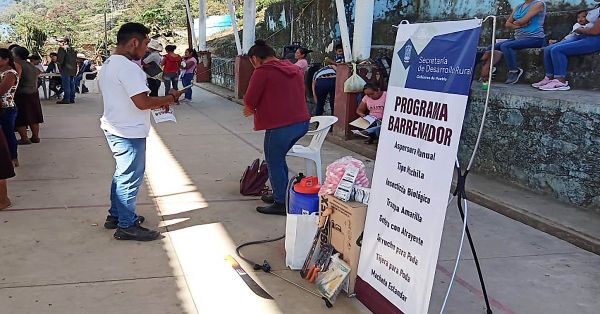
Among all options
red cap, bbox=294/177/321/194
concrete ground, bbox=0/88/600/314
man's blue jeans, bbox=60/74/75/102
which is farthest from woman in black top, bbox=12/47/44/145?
red cap, bbox=294/177/321/194

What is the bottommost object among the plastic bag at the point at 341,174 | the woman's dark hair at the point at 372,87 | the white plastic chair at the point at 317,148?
the white plastic chair at the point at 317,148

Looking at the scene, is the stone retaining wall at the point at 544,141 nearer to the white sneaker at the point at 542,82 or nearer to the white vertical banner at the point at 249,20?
the white sneaker at the point at 542,82

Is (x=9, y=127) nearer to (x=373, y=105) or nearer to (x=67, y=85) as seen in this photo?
(x=373, y=105)

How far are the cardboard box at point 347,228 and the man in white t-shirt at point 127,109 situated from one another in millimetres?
1574

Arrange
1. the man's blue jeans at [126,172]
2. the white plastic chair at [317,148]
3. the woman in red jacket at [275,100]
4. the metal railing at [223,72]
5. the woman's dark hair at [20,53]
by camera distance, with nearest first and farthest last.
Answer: the man's blue jeans at [126,172] < the woman in red jacket at [275,100] < the white plastic chair at [317,148] < the woman's dark hair at [20,53] < the metal railing at [223,72]

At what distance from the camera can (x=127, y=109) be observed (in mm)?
4398

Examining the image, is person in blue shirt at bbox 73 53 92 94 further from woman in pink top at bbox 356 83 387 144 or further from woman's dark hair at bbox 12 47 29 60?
woman in pink top at bbox 356 83 387 144

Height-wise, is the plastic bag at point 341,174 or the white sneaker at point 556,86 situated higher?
the white sneaker at point 556,86

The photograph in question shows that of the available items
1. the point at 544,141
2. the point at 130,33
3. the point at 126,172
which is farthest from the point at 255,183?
the point at 544,141

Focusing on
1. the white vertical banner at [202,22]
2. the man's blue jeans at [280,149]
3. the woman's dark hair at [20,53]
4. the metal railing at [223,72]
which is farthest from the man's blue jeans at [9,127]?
the white vertical banner at [202,22]

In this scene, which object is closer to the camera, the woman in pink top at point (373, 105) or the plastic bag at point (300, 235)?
the plastic bag at point (300, 235)

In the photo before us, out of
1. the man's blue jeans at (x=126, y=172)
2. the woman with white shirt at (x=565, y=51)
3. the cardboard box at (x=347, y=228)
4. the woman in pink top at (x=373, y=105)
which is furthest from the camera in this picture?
the woman in pink top at (x=373, y=105)

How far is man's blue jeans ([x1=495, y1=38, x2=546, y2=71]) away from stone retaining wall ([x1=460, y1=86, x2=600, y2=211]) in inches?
24.7

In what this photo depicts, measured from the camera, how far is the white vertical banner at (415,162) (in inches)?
111
